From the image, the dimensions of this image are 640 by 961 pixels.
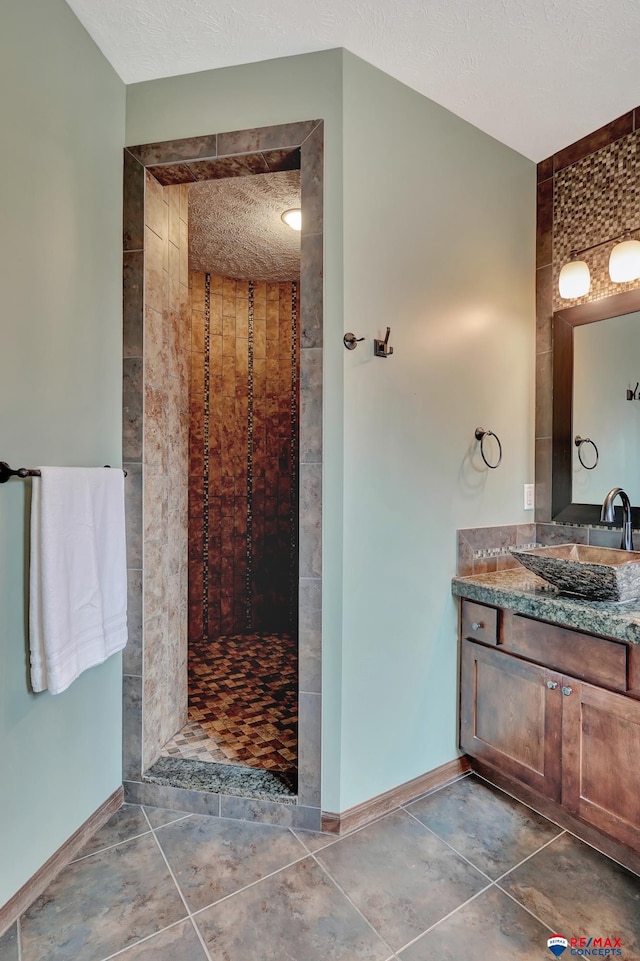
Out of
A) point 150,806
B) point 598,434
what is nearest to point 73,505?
point 150,806

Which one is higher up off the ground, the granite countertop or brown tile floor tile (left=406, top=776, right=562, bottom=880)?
the granite countertop

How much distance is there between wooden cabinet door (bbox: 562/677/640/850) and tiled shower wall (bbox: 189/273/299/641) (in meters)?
2.33

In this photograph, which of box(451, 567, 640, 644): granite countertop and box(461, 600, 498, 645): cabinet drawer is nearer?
box(451, 567, 640, 644): granite countertop

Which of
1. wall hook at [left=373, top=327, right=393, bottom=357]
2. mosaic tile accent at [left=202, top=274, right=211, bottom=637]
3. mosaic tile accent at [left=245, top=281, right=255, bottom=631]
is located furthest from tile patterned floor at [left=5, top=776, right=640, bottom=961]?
mosaic tile accent at [left=245, top=281, right=255, bottom=631]

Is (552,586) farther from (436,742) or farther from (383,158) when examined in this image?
(383,158)

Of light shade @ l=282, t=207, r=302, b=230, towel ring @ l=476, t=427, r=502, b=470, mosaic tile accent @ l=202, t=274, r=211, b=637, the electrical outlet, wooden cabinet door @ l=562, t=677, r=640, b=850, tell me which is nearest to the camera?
wooden cabinet door @ l=562, t=677, r=640, b=850

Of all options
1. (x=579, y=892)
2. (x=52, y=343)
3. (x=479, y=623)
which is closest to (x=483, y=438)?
(x=479, y=623)

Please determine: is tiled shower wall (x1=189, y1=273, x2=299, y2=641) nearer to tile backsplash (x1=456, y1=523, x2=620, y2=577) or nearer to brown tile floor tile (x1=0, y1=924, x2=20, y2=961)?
tile backsplash (x1=456, y1=523, x2=620, y2=577)

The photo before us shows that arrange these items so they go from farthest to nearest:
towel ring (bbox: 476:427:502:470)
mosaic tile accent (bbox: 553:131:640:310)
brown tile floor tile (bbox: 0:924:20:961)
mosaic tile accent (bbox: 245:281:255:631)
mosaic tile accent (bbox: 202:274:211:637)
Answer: mosaic tile accent (bbox: 245:281:255:631) < mosaic tile accent (bbox: 202:274:211:637) < towel ring (bbox: 476:427:502:470) < mosaic tile accent (bbox: 553:131:640:310) < brown tile floor tile (bbox: 0:924:20:961)

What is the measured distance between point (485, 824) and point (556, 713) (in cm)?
51

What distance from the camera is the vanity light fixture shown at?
198cm

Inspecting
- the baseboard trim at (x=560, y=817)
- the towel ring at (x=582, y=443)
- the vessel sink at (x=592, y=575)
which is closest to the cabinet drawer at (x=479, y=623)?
the vessel sink at (x=592, y=575)

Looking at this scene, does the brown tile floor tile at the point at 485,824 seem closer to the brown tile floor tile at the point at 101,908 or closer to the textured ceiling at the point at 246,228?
the brown tile floor tile at the point at 101,908

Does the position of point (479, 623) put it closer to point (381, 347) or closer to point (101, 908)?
point (381, 347)
